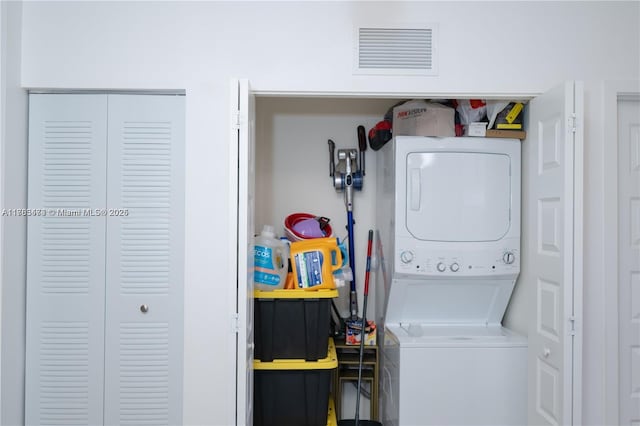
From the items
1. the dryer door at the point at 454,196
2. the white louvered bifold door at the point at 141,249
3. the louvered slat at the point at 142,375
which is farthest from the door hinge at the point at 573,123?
the louvered slat at the point at 142,375

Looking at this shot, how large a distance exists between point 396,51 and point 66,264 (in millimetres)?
1933

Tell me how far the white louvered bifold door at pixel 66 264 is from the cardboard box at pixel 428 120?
5.28ft

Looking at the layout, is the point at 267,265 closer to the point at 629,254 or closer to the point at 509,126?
the point at 509,126

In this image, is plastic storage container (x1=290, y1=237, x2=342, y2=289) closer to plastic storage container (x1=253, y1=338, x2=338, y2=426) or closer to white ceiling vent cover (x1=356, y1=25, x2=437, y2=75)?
plastic storage container (x1=253, y1=338, x2=338, y2=426)

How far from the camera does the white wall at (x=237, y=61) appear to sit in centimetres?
206

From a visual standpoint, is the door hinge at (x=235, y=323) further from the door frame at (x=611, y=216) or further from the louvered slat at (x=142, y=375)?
the door frame at (x=611, y=216)

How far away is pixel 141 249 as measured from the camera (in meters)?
2.11

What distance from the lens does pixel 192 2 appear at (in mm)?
2084

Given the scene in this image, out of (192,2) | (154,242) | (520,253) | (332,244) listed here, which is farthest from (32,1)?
(520,253)

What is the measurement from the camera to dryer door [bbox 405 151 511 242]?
7.89 ft

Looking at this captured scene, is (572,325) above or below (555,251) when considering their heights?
below

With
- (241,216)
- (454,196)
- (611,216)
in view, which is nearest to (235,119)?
(241,216)

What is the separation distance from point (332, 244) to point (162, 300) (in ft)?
3.01

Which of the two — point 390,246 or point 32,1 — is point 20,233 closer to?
point 32,1
